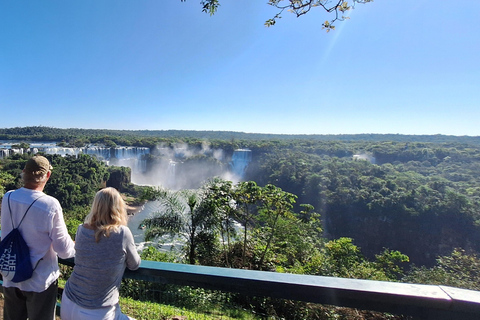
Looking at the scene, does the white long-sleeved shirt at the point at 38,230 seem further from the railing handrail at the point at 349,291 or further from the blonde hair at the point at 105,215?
the railing handrail at the point at 349,291

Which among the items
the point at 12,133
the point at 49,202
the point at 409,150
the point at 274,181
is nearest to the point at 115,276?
the point at 49,202

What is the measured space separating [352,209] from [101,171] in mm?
35628

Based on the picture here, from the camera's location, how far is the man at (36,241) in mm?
1397

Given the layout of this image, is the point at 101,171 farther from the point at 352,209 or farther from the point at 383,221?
the point at 383,221

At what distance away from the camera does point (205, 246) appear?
24.3ft

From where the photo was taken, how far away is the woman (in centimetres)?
124

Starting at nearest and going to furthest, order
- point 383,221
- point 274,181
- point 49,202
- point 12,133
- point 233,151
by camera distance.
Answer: point 49,202 < point 383,221 < point 274,181 < point 233,151 < point 12,133

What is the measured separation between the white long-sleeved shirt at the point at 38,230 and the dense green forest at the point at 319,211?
117cm

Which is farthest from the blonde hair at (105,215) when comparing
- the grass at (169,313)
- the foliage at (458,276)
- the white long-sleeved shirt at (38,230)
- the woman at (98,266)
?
the foliage at (458,276)

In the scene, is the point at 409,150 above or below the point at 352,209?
above

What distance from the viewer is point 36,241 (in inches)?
55.3

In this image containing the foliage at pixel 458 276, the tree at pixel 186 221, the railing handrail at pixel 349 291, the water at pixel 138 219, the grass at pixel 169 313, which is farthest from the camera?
the water at pixel 138 219

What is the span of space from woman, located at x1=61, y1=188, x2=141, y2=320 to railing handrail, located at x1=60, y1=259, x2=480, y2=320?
0.89 feet

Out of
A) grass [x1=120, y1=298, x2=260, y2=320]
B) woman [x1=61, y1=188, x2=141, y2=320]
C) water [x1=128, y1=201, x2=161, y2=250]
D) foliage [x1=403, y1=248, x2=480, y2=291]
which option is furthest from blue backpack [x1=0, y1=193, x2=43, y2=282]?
water [x1=128, y1=201, x2=161, y2=250]
